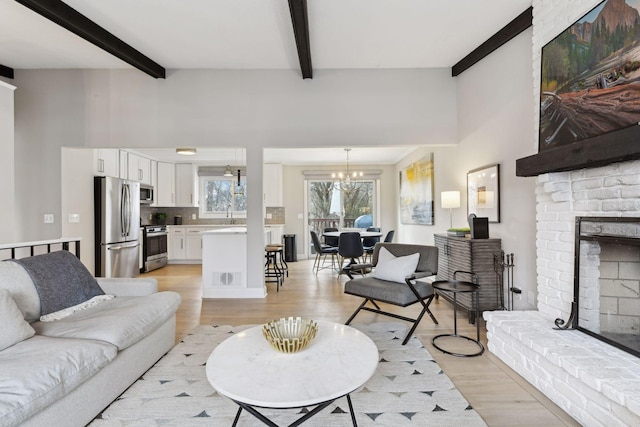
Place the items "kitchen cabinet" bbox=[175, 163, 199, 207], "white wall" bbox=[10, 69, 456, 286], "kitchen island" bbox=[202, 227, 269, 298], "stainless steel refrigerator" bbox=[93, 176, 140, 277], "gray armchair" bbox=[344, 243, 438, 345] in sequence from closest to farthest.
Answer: "gray armchair" bbox=[344, 243, 438, 345]
"white wall" bbox=[10, 69, 456, 286]
"kitchen island" bbox=[202, 227, 269, 298]
"stainless steel refrigerator" bbox=[93, 176, 140, 277]
"kitchen cabinet" bbox=[175, 163, 199, 207]

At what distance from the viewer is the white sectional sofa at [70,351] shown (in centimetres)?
129

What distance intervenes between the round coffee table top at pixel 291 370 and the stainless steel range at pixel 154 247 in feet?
16.6

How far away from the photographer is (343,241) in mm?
5191

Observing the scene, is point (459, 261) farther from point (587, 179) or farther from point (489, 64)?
point (489, 64)

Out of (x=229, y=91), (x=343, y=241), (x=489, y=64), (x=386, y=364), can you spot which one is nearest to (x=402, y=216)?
(x=343, y=241)

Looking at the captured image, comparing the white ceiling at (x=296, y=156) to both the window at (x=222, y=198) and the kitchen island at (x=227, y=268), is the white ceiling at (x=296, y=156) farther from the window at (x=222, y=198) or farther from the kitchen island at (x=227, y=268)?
the kitchen island at (x=227, y=268)

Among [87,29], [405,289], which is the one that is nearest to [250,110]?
[87,29]

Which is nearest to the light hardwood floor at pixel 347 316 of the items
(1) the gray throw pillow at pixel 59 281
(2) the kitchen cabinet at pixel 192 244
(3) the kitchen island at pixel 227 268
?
(3) the kitchen island at pixel 227 268

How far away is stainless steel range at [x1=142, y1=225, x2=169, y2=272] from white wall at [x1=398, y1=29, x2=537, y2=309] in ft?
18.3

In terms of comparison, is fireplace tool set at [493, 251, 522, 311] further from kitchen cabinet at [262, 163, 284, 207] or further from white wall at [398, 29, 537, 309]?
kitchen cabinet at [262, 163, 284, 207]

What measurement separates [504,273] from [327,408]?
92.0 inches

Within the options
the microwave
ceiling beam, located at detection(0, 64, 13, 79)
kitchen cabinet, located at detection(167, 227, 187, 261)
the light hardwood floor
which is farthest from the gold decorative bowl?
kitchen cabinet, located at detection(167, 227, 187, 261)

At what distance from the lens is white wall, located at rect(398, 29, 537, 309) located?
2783mm

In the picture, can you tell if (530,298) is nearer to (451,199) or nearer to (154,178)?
(451,199)
